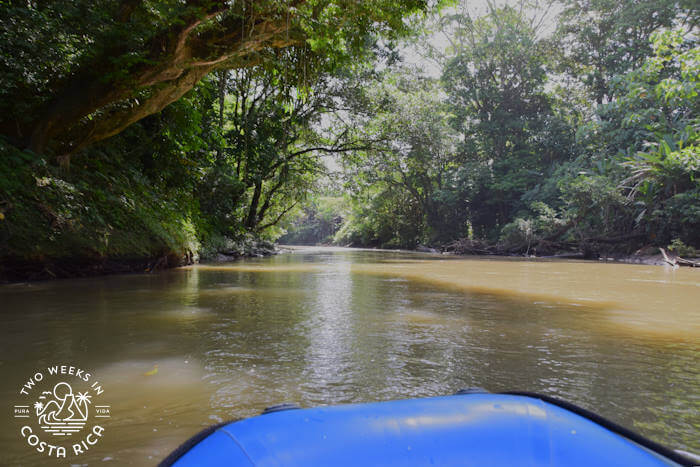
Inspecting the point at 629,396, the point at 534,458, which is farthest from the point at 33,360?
the point at 629,396

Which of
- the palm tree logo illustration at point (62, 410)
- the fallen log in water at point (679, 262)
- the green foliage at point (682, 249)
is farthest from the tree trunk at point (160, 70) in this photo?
the green foliage at point (682, 249)

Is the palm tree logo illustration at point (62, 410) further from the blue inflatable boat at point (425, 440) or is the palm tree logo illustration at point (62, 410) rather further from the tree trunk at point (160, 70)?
the tree trunk at point (160, 70)

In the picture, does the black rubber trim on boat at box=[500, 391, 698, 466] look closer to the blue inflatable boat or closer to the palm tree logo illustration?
the blue inflatable boat

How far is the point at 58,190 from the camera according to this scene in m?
5.28

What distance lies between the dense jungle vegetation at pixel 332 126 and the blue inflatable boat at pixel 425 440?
473cm

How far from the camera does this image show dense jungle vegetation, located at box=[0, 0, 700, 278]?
5035mm

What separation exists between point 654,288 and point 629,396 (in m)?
4.69

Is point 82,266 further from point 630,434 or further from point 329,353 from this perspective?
point 630,434

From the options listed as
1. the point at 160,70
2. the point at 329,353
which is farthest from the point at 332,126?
the point at 329,353

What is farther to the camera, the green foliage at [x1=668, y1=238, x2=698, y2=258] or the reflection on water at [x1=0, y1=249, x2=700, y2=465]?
the green foliage at [x1=668, y1=238, x2=698, y2=258]

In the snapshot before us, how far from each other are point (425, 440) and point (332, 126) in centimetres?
1733

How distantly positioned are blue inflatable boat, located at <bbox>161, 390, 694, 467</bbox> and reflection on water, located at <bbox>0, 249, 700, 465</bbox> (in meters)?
0.71

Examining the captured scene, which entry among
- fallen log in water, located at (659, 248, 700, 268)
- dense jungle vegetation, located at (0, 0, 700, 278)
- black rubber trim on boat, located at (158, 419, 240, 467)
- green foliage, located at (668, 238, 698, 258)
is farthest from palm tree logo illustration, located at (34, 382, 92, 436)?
green foliage, located at (668, 238, 698, 258)

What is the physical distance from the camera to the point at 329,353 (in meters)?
2.29
